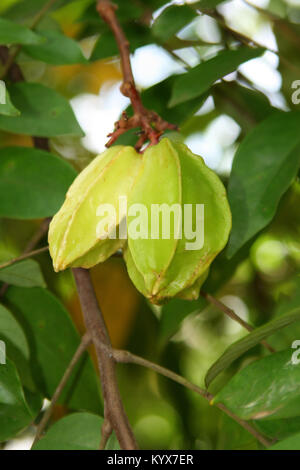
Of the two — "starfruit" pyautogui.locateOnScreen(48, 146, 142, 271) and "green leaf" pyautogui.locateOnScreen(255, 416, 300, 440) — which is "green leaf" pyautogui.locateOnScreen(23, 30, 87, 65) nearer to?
"starfruit" pyautogui.locateOnScreen(48, 146, 142, 271)

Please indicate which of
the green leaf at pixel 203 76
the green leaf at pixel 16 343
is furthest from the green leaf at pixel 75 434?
the green leaf at pixel 203 76

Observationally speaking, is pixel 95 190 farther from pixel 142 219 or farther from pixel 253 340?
pixel 253 340

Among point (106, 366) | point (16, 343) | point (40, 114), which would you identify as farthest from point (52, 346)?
point (40, 114)

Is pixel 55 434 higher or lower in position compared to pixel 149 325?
lower

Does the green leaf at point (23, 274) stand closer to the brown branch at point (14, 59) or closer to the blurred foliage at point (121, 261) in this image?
the blurred foliage at point (121, 261)

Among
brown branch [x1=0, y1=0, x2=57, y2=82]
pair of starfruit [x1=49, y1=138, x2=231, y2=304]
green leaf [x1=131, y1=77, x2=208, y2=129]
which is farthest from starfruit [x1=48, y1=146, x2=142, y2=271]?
brown branch [x1=0, y1=0, x2=57, y2=82]

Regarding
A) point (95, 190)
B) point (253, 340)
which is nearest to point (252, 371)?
point (253, 340)
